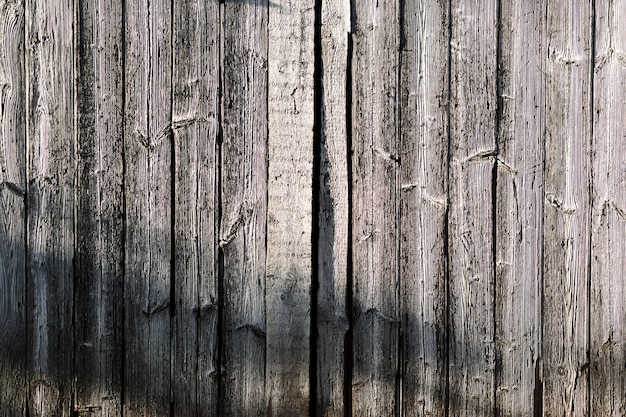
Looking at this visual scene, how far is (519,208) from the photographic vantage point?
2975 millimetres

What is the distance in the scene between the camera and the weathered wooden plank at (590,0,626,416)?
2.96 metres

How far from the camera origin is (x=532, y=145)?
296 cm

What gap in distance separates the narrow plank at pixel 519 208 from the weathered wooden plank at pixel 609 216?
215 millimetres

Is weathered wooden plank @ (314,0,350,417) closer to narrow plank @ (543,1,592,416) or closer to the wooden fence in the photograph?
the wooden fence

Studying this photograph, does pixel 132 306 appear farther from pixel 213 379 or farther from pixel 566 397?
pixel 566 397

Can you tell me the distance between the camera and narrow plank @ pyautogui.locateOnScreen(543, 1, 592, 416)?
9.68ft

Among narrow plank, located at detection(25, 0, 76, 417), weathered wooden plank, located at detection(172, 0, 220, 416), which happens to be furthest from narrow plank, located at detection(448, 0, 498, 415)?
narrow plank, located at detection(25, 0, 76, 417)

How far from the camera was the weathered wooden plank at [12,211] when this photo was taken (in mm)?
2891

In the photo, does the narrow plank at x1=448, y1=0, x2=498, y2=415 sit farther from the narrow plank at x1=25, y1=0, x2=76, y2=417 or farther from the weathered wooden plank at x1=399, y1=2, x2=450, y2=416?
the narrow plank at x1=25, y1=0, x2=76, y2=417

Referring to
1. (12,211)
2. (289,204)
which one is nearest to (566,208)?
(289,204)

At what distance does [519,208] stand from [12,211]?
1912mm

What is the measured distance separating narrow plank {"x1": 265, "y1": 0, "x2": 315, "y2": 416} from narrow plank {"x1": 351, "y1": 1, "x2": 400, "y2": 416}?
0.18 meters

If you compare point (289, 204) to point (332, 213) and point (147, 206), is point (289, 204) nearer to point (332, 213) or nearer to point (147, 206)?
point (332, 213)

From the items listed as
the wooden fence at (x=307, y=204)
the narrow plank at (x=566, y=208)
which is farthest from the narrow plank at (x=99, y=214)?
the narrow plank at (x=566, y=208)
